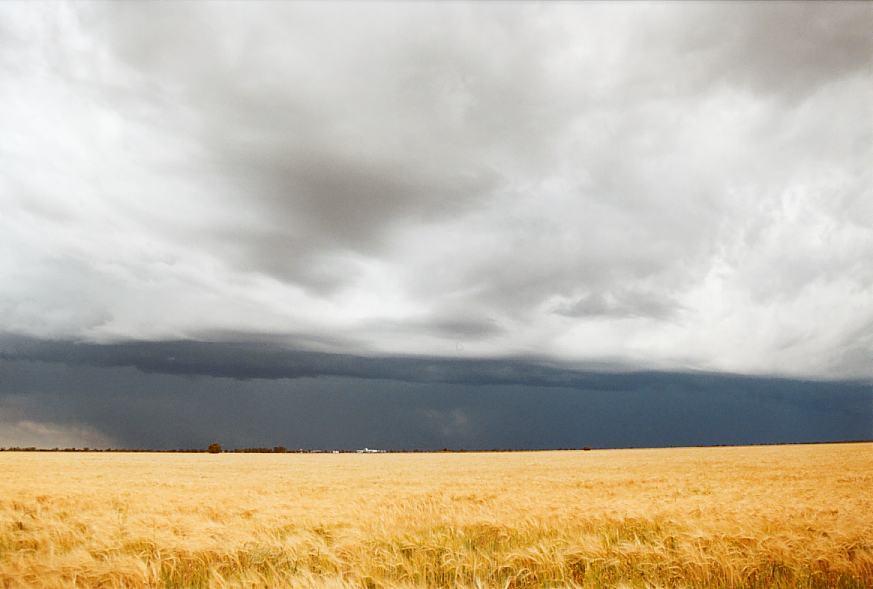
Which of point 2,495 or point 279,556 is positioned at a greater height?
point 279,556

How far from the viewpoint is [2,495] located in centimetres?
1527

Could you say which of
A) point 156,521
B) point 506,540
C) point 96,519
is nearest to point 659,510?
point 506,540

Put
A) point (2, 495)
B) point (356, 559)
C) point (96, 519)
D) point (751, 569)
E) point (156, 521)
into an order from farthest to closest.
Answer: point (2, 495) < point (96, 519) < point (156, 521) < point (356, 559) < point (751, 569)

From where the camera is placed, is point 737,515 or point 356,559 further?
point 737,515

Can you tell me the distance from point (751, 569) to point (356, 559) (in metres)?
5.50

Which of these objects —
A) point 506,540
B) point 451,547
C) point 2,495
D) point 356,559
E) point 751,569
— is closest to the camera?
point 751,569

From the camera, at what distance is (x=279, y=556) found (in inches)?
299

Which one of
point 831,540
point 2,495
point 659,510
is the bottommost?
point 2,495

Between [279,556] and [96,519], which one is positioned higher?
[279,556]

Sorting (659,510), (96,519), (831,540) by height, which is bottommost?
(96,519)

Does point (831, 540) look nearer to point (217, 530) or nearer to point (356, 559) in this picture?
point (356, 559)

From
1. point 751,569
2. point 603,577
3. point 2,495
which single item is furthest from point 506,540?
point 2,495

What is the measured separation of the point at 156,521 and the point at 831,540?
11964mm

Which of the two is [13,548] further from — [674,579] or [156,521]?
[674,579]
